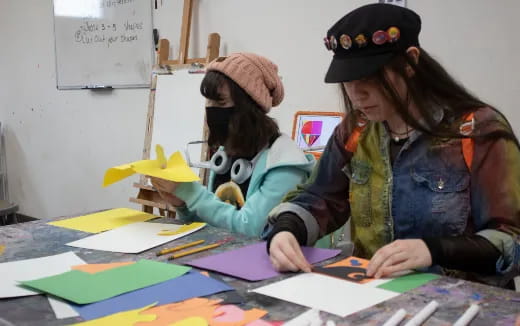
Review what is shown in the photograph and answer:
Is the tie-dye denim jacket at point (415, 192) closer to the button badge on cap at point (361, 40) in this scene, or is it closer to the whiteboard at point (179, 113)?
the button badge on cap at point (361, 40)

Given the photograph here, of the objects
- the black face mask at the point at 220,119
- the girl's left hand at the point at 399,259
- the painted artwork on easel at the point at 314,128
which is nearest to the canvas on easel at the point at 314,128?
the painted artwork on easel at the point at 314,128

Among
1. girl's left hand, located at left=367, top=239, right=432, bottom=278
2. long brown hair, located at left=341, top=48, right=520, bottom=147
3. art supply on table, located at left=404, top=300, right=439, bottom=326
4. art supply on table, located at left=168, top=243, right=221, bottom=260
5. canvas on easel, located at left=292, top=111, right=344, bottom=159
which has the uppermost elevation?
long brown hair, located at left=341, top=48, right=520, bottom=147

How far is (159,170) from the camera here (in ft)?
4.32

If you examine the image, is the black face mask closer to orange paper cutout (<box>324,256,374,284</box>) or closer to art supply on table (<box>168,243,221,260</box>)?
art supply on table (<box>168,243,221,260</box>)

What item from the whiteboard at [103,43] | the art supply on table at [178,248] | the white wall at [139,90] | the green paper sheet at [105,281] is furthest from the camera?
the whiteboard at [103,43]

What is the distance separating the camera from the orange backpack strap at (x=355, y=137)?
3.82 ft

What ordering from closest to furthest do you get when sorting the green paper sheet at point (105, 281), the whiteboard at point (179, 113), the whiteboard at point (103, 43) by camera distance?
1. the green paper sheet at point (105, 281)
2. the whiteboard at point (179, 113)
3. the whiteboard at point (103, 43)

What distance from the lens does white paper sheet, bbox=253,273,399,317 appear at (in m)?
0.75

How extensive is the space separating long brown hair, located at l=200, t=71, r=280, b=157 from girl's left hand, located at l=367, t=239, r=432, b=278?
0.67 m

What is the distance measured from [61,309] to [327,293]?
0.41 metres

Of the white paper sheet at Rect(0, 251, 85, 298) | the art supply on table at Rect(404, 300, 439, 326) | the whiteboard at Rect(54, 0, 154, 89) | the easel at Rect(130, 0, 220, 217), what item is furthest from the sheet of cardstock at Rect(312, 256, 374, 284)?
the whiteboard at Rect(54, 0, 154, 89)

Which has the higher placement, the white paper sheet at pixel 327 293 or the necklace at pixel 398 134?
the necklace at pixel 398 134

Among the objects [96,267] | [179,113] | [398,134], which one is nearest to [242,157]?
[398,134]

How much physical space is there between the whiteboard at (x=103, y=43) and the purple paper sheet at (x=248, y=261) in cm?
209
